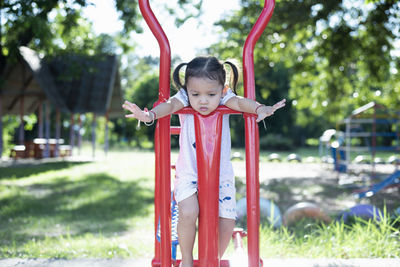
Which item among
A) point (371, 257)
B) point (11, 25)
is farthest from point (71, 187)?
point (371, 257)

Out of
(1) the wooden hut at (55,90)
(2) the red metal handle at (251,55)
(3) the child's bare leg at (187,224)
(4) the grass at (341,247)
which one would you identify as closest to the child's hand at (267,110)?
(2) the red metal handle at (251,55)

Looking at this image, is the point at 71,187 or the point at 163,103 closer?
the point at 163,103

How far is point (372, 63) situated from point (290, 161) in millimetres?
6131

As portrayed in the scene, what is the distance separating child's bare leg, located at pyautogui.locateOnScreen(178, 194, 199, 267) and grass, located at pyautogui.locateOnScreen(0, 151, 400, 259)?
1.11m

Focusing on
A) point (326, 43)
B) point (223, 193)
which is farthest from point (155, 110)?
point (326, 43)

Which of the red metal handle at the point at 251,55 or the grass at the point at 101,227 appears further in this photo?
the grass at the point at 101,227

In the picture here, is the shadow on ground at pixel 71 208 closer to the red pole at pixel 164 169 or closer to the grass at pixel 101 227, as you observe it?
the grass at pixel 101 227

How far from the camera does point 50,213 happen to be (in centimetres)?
514

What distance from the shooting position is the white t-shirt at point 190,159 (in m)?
1.98

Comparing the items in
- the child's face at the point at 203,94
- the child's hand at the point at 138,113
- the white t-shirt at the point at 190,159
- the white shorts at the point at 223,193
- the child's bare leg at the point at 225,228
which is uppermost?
the child's face at the point at 203,94

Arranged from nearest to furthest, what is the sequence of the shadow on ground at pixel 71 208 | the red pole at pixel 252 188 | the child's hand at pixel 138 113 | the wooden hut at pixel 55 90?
the child's hand at pixel 138 113 → the red pole at pixel 252 188 → the shadow on ground at pixel 71 208 → the wooden hut at pixel 55 90

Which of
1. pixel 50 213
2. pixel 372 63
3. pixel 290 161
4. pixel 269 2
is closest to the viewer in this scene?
pixel 269 2

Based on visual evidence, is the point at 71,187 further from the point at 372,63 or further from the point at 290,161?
the point at 290,161

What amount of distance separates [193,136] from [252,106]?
36 cm
